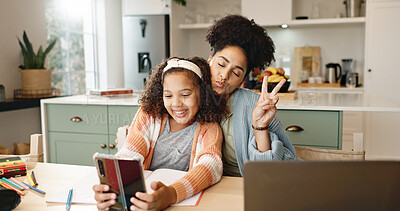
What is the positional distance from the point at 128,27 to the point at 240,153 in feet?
11.9

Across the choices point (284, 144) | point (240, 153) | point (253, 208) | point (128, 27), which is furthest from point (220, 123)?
point (128, 27)

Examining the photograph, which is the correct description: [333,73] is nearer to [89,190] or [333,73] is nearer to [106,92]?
[106,92]

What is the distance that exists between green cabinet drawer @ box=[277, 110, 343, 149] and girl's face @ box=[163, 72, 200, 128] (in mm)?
1054

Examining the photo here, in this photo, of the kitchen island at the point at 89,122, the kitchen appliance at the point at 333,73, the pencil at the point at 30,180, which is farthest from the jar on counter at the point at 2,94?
the kitchen appliance at the point at 333,73

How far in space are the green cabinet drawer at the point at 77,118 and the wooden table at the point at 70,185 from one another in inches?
45.5

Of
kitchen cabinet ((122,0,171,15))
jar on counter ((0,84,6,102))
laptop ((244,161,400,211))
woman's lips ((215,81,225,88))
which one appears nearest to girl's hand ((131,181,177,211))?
laptop ((244,161,400,211))

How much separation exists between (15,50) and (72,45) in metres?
1.01

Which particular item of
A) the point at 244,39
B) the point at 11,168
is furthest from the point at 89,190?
the point at 244,39

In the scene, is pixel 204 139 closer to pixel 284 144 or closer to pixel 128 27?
pixel 284 144

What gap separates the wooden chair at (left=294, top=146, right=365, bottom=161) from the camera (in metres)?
1.20

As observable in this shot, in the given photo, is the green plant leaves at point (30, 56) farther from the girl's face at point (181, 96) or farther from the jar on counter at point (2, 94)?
→ the girl's face at point (181, 96)

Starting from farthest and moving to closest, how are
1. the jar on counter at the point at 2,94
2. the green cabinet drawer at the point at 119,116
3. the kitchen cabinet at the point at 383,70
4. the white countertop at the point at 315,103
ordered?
the kitchen cabinet at the point at 383,70, the jar on counter at the point at 2,94, the green cabinet drawer at the point at 119,116, the white countertop at the point at 315,103

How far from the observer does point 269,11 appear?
4320 mm

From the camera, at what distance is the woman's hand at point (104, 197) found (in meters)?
0.86
